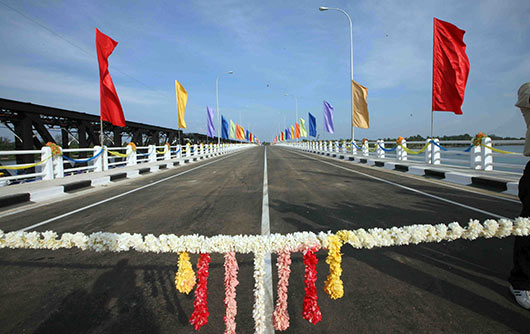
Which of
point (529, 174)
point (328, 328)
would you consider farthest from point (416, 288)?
point (529, 174)

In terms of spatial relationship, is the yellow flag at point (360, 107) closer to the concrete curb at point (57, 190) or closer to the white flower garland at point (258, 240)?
the concrete curb at point (57, 190)

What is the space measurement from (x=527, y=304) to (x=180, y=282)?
2.79m

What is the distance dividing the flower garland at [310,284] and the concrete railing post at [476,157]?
37.7 ft

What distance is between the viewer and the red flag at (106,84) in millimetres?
11836

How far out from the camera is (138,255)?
348 cm

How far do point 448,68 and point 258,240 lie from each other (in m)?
14.0

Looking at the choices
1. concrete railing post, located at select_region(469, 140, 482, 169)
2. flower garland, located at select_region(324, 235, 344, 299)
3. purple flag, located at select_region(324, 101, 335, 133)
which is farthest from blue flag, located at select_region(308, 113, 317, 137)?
flower garland, located at select_region(324, 235, 344, 299)

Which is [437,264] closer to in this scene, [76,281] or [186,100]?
[76,281]

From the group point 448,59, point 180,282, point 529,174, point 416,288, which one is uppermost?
point 448,59

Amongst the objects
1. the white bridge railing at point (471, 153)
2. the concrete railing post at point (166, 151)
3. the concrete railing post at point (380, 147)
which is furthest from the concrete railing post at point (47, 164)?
the concrete railing post at point (380, 147)

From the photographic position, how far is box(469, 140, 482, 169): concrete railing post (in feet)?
33.8

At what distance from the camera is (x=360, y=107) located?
809 inches

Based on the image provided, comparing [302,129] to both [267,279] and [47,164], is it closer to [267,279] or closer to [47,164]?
[47,164]


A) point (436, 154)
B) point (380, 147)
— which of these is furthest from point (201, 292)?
point (380, 147)
